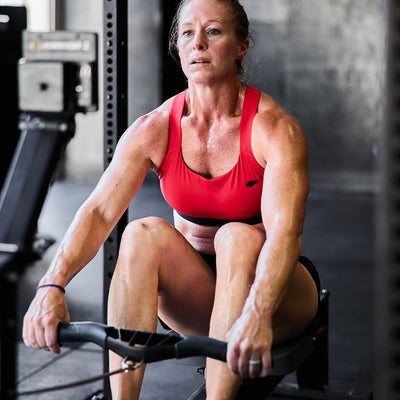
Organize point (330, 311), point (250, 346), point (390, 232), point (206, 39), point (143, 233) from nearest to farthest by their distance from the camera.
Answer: point (390, 232) < point (250, 346) < point (143, 233) < point (206, 39) < point (330, 311)

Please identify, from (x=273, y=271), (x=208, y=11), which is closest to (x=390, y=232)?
(x=273, y=271)

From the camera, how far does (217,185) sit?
1764 millimetres

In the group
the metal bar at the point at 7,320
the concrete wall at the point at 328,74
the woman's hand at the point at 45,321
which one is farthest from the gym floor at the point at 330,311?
the concrete wall at the point at 328,74

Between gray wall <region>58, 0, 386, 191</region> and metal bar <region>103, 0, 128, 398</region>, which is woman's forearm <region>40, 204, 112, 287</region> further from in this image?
gray wall <region>58, 0, 386, 191</region>

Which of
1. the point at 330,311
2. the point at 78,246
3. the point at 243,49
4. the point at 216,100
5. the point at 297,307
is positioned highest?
the point at 243,49

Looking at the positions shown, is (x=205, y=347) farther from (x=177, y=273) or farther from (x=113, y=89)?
(x=113, y=89)

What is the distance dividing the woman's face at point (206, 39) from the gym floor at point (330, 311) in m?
0.84

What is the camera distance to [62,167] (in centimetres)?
827

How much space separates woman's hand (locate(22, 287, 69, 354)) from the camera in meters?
1.48

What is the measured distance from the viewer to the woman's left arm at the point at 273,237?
1.36 meters

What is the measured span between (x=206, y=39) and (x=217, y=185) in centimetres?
38

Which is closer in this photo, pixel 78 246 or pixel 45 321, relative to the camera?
pixel 45 321

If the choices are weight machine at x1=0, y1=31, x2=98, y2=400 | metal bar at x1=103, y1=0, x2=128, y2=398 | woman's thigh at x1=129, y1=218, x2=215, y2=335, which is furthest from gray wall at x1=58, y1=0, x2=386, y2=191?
woman's thigh at x1=129, y1=218, x2=215, y2=335

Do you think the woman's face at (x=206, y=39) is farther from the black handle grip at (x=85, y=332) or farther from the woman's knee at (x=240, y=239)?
the black handle grip at (x=85, y=332)
